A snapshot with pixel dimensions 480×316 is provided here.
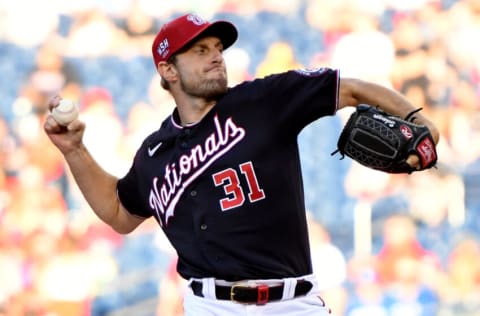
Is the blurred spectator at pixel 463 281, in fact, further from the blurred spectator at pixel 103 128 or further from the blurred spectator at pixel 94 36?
the blurred spectator at pixel 94 36

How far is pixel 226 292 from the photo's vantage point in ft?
9.59

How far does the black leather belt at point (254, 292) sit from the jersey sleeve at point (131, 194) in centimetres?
53

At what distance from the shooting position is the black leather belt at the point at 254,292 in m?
2.88

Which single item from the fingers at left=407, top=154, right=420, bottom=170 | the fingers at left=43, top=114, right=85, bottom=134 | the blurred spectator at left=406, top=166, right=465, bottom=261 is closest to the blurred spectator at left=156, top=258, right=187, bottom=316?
the blurred spectator at left=406, top=166, right=465, bottom=261

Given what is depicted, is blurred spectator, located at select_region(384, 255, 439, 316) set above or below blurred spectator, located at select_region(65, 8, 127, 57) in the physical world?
below

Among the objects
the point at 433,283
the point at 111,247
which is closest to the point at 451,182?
the point at 433,283

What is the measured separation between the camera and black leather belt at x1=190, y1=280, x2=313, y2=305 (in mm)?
2877

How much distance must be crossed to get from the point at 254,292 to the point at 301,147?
7.90 feet

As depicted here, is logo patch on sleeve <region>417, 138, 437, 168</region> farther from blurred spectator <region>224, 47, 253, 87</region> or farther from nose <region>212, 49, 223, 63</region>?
blurred spectator <region>224, 47, 253, 87</region>

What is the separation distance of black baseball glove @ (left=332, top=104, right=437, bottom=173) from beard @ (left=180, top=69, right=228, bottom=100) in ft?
1.37

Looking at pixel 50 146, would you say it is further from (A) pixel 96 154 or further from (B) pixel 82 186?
(B) pixel 82 186

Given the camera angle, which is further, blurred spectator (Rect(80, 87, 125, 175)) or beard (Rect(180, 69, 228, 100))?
blurred spectator (Rect(80, 87, 125, 175))

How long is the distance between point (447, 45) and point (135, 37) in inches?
66.8

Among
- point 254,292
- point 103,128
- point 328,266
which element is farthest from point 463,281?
point 254,292
